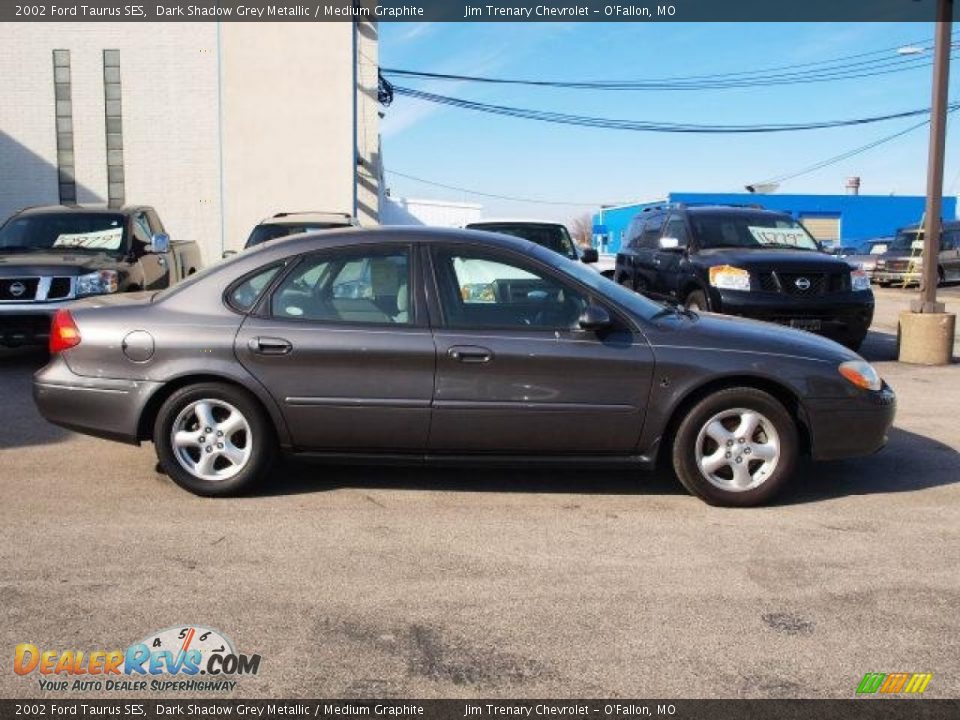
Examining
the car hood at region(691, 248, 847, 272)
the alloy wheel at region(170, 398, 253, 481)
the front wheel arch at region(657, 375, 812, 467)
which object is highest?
the car hood at region(691, 248, 847, 272)

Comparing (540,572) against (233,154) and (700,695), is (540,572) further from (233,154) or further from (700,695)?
(233,154)

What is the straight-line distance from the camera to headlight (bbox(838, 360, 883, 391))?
5137mm

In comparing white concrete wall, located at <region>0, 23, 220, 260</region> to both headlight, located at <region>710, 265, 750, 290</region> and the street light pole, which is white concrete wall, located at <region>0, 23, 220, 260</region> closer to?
headlight, located at <region>710, 265, 750, 290</region>

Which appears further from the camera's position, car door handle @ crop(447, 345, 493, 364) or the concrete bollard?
the concrete bollard

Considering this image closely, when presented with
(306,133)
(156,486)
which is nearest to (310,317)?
(156,486)

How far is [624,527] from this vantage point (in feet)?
15.5

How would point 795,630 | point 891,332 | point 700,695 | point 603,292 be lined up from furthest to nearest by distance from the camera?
point 891,332, point 603,292, point 795,630, point 700,695

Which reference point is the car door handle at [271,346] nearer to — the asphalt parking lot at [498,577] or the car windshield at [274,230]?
the asphalt parking lot at [498,577]

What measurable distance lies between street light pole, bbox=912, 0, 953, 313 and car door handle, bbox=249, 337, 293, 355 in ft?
27.5

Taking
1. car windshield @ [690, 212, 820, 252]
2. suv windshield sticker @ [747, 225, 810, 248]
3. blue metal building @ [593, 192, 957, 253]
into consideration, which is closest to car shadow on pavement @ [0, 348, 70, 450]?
car windshield @ [690, 212, 820, 252]

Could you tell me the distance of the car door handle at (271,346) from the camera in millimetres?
5039

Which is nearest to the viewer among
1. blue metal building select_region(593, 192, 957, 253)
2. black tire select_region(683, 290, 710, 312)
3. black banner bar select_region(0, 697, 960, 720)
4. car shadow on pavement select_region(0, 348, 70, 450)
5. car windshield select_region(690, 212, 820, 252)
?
black banner bar select_region(0, 697, 960, 720)

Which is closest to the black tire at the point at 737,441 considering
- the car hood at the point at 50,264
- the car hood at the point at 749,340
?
the car hood at the point at 749,340

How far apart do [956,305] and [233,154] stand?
16215mm
